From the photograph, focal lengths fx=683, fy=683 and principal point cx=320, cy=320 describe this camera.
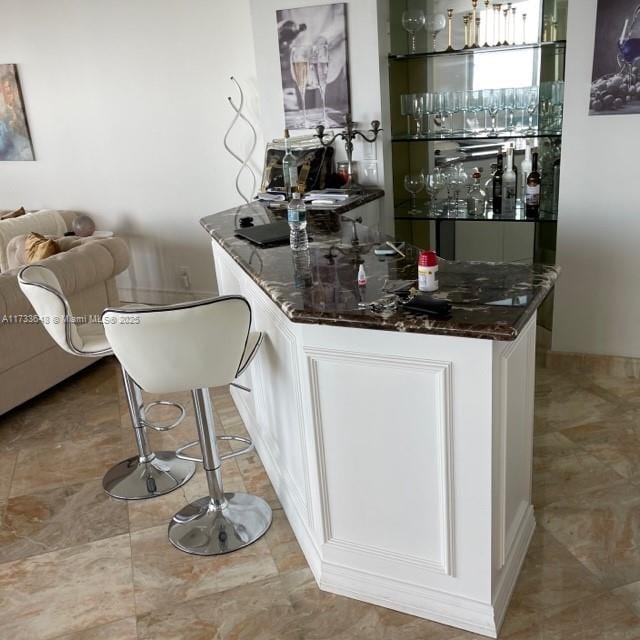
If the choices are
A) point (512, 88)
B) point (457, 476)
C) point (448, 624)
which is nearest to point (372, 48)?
point (512, 88)

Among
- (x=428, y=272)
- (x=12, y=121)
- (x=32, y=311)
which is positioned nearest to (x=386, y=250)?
(x=428, y=272)

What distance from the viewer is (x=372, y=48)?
150 inches

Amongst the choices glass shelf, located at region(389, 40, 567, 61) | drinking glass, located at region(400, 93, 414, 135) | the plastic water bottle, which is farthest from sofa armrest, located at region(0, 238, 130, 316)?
glass shelf, located at region(389, 40, 567, 61)

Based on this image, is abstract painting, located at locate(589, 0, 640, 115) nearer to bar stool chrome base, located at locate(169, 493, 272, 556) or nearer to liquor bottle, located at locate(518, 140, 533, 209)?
liquor bottle, located at locate(518, 140, 533, 209)

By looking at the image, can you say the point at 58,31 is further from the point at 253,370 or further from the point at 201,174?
the point at 253,370

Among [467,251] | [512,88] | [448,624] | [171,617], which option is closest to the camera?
[448,624]

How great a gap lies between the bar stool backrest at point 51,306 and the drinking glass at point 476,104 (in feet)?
8.20

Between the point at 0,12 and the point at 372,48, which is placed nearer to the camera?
the point at 372,48

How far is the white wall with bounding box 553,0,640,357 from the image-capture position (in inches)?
128

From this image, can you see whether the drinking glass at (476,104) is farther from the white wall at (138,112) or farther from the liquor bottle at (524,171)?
the white wall at (138,112)

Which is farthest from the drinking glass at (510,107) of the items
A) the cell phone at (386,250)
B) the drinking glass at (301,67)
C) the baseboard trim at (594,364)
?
the cell phone at (386,250)

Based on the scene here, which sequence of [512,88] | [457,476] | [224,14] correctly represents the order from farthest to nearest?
[224,14] → [512,88] → [457,476]

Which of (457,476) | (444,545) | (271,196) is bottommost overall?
(444,545)

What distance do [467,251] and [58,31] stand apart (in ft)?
11.5
